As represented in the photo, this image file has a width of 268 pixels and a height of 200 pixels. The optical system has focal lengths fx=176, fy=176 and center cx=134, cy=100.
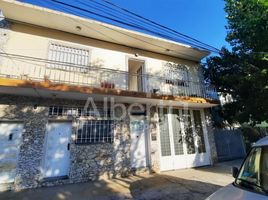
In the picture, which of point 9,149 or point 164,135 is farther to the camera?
point 164,135

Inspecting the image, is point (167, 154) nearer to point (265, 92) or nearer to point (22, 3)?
point (265, 92)

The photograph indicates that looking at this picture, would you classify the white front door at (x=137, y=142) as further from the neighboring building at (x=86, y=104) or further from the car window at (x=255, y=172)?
the car window at (x=255, y=172)

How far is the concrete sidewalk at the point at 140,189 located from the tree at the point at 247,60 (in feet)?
11.6

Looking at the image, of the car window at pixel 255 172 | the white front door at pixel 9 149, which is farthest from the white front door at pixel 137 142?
the car window at pixel 255 172

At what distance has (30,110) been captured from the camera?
268 inches

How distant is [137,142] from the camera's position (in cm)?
837

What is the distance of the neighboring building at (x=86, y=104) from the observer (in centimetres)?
652

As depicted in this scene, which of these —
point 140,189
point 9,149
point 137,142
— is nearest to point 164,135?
point 137,142

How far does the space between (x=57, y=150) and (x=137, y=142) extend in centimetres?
349

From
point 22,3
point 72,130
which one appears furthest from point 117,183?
point 22,3

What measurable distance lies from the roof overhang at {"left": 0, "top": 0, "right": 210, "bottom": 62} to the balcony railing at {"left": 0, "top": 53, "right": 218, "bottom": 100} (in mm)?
1705

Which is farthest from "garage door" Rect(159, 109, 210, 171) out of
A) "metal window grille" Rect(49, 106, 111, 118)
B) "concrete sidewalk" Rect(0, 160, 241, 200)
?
"metal window grille" Rect(49, 106, 111, 118)

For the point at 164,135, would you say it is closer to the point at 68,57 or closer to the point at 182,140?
the point at 182,140

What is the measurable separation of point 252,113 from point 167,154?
180 inches
